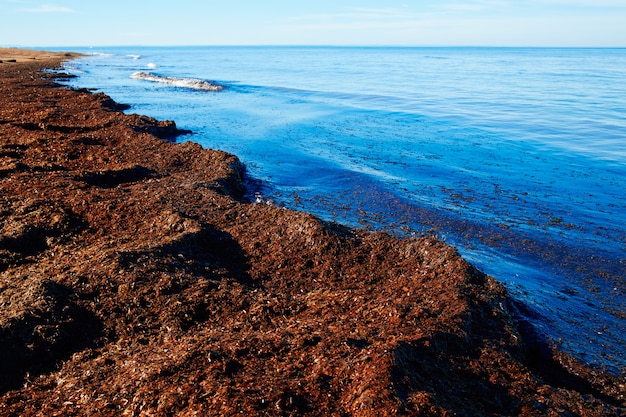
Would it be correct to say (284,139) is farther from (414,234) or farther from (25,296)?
(25,296)

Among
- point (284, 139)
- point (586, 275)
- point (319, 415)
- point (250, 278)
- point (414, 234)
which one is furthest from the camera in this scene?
point (284, 139)

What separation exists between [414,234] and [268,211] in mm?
3957

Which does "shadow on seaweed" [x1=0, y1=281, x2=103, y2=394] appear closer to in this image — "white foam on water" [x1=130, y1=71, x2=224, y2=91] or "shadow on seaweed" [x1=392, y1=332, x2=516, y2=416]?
"shadow on seaweed" [x1=392, y1=332, x2=516, y2=416]

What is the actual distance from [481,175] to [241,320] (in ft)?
44.9

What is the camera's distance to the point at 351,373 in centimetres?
579

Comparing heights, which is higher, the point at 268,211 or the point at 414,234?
the point at 268,211

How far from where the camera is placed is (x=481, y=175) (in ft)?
60.0

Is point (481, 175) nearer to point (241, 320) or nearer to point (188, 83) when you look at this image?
point (241, 320)

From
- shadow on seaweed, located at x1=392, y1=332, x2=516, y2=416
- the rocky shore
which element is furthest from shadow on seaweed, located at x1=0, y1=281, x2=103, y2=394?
shadow on seaweed, located at x1=392, y1=332, x2=516, y2=416

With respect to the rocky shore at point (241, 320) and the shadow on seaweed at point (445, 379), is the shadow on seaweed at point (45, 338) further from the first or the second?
the shadow on seaweed at point (445, 379)

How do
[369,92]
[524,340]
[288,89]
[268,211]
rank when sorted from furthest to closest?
[288,89]
[369,92]
[268,211]
[524,340]

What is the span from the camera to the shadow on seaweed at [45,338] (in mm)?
6418

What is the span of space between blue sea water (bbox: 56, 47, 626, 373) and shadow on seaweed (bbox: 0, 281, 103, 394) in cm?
768

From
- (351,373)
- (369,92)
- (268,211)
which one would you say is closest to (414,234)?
(268,211)
